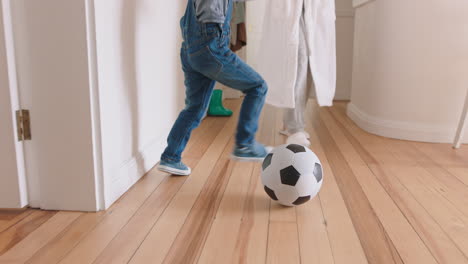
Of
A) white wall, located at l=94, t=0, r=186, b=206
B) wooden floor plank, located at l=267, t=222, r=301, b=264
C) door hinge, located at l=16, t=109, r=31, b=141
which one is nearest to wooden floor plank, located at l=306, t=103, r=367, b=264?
wooden floor plank, located at l=267, t=222, r=301, b=264

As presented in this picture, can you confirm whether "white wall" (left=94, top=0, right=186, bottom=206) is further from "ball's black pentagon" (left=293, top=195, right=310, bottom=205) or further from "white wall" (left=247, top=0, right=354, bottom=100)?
"white wall" (left=247, top=0, right=354, bottom=100)

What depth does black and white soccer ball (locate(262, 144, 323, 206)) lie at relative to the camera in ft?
4.55

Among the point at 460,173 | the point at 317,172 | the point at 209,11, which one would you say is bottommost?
the point at 460,173

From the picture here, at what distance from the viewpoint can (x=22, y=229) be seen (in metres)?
1.27

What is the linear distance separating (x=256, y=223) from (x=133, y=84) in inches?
28.9

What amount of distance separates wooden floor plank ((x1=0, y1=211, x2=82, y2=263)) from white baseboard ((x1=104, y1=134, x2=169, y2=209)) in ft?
0.43

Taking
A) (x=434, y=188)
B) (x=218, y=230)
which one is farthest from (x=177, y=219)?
(x=434, y=188)

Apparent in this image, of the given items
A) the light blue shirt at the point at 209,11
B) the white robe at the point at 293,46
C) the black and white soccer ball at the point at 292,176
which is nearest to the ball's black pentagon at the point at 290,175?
the black and white soccer ball at the point at 292,176

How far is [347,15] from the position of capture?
3.89 metres

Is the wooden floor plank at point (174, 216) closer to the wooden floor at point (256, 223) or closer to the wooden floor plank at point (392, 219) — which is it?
the wooden floor at point (256, 223)

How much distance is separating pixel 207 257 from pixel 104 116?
0.57 m

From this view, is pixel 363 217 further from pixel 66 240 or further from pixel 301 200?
pixel 66 240

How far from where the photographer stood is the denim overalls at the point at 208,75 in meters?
1.56

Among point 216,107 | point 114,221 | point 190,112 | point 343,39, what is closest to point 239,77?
point 190,112
